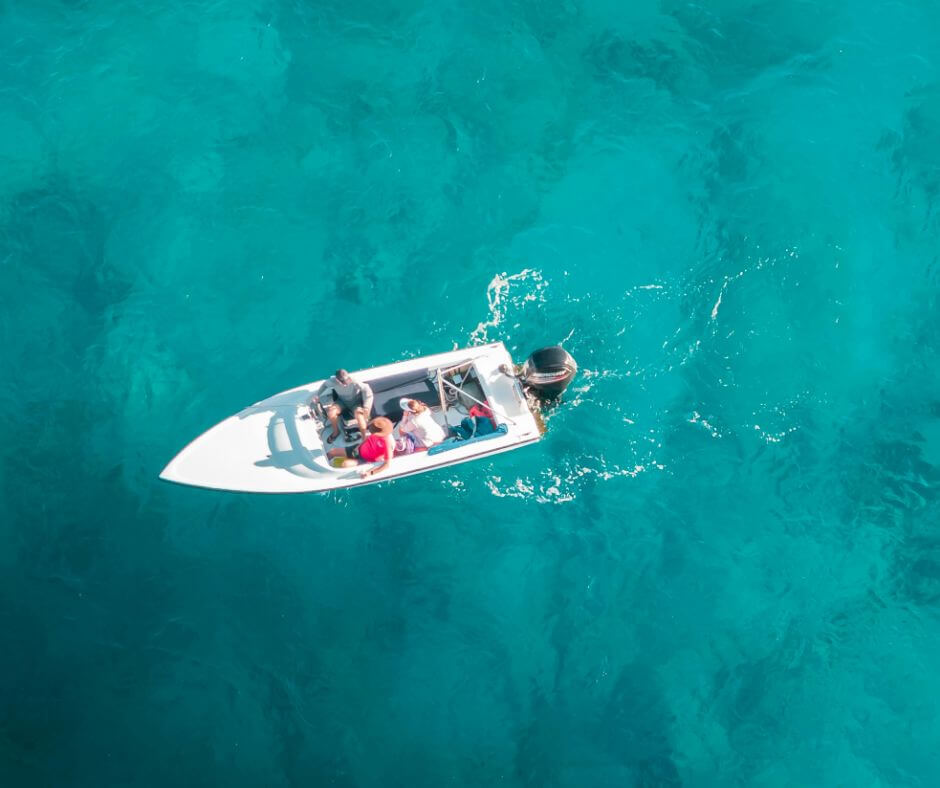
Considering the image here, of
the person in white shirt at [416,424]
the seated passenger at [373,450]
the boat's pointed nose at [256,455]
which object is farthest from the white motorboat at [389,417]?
the person in white shirt at [416,424]

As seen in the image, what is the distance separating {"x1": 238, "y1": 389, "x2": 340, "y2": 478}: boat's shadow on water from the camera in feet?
53.3

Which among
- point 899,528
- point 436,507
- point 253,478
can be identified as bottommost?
point 899,528

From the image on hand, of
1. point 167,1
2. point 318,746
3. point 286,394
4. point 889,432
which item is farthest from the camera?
point 167,1

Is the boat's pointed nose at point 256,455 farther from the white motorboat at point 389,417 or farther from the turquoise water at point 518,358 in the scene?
the turquoise water at point 518,358

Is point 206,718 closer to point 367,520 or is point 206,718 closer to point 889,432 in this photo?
point 367,520

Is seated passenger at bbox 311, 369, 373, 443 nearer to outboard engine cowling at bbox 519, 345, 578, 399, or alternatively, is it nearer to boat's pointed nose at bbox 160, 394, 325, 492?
boat's pointed nose at bbox 160, 394, 325, 492

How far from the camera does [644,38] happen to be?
21.3 meters

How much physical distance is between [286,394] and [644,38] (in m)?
13.4

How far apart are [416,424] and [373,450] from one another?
1.15 meters

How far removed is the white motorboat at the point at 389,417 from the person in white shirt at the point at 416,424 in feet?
0.82

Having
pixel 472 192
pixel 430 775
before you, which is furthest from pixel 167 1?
pixel 430 775

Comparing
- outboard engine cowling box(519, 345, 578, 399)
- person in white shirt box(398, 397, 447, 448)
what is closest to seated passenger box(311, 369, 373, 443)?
person in white shirt box(398, 397, 447, 448)

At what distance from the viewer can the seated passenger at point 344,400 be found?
16031mm

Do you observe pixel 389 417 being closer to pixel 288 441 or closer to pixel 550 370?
pixel 288 441
